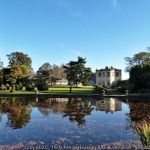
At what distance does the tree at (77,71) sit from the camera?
203 feet

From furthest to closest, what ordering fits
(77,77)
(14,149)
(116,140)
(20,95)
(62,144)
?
(77,77)
(20,95)
(116,140)
(62,144)
(14,149)

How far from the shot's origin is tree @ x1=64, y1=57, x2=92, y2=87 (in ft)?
203

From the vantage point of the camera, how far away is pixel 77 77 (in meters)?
62.5

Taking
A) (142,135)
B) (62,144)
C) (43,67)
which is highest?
(43,67)

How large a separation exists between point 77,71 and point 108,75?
24.9m

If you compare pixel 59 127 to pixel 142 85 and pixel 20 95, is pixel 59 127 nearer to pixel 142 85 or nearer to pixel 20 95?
pixel 20 95

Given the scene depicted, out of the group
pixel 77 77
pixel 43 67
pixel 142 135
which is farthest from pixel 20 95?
pixel 43 67

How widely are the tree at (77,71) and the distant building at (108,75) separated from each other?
2241 centimetres

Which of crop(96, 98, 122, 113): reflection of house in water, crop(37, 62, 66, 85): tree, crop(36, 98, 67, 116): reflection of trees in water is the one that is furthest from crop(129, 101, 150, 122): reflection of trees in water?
crop(37, 62, 66, 85): tree

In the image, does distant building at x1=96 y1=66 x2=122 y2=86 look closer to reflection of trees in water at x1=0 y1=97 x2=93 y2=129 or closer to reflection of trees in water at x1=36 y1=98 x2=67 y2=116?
reflection of trees in water at x1=36 y1=98 x2=67 y2=116

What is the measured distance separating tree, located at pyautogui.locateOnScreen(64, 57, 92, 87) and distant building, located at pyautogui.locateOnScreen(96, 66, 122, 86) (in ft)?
73.5

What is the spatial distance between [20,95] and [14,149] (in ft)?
103

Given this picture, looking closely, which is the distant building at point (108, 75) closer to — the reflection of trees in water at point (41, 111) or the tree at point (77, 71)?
the tree at point (77, 71)

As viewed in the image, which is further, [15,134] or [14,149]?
[15,134]
